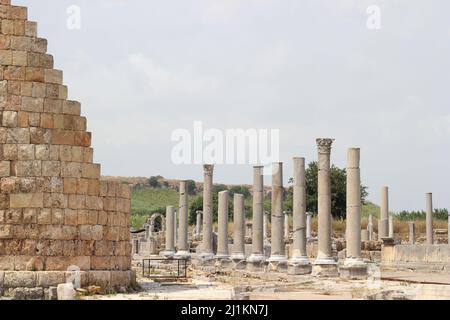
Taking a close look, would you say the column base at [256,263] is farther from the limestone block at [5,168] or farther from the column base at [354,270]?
the limestone block at [5,168]

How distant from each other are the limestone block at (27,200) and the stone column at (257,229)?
51.8 ft

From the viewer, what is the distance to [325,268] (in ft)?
84.1

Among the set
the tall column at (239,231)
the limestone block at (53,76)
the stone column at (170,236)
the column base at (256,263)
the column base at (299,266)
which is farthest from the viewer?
the stone column at (170,236)

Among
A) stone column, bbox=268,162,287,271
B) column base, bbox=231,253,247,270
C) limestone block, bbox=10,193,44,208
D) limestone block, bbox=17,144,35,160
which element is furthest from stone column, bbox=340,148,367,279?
limestone block, bbox=17,144,35,160

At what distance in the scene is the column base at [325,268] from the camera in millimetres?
25484

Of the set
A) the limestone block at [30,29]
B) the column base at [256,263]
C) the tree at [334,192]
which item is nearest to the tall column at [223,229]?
the column base at [256,263]

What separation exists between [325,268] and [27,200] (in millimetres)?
10948

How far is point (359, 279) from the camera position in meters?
24.5

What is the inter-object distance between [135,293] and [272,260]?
12275mm

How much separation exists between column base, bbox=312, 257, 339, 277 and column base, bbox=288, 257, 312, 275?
1.36 m

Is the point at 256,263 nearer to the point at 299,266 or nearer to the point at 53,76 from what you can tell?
the point at 299,266

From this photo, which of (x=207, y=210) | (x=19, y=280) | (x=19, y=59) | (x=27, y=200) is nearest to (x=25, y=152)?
(x=27, y=200)
